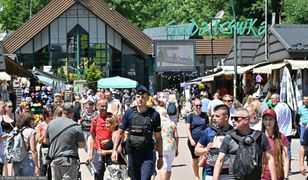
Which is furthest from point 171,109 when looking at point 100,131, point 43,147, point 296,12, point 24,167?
point 296,12

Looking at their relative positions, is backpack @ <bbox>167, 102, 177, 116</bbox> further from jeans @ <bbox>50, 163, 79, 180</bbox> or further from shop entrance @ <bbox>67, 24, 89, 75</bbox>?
shop entrance @ <bbox>67, 24, 89, 75</bbox>

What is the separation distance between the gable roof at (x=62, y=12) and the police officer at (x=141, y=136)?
48692 mm

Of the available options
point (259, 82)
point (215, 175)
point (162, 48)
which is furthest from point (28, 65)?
point (215, 175)

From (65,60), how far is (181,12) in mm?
19769

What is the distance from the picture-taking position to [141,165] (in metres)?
10.8

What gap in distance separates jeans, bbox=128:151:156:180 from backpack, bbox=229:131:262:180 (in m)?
2.84

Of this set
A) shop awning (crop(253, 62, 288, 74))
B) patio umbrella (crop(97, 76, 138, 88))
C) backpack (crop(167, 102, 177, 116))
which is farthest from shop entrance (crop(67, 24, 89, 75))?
backpack (crop(167, 102, 177, 116))

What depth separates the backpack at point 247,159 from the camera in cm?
792

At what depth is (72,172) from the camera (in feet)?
35.3

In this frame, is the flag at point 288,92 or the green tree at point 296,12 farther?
the green tree at point 296,12

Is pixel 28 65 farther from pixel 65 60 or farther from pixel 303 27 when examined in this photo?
pixel 303 27

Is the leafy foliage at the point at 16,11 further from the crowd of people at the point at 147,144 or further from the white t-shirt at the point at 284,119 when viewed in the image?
the crowd of people at the point at 147,144

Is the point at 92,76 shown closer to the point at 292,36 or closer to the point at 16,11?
the point at 16,11

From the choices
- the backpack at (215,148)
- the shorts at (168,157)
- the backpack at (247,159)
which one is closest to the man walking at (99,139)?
the shorts at (168,157)
